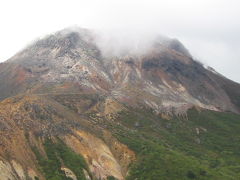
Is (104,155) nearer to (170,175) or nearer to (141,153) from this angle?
(141,153)

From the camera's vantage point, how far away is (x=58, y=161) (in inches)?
5861

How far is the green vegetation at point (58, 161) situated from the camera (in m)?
140

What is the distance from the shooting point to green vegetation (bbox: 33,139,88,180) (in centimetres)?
14009

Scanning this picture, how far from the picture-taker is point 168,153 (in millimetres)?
178000

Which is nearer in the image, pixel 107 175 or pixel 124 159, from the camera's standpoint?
pixel 107 175

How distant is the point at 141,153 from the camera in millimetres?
173125

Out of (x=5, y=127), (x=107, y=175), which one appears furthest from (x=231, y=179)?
(x=5, y=127)

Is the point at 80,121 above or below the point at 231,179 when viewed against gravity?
above

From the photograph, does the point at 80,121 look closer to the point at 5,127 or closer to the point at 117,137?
the point at 117,137

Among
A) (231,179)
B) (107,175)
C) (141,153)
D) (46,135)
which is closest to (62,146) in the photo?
(46,135)

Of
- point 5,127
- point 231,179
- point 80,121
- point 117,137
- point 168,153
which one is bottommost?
point 231,179

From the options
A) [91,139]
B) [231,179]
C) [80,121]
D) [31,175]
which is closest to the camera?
[31,175]

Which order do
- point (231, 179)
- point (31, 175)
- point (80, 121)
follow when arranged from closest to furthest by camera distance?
point (31, 175) < point (231, 179) < point (80, 121)

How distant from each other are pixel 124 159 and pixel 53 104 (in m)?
52.0
